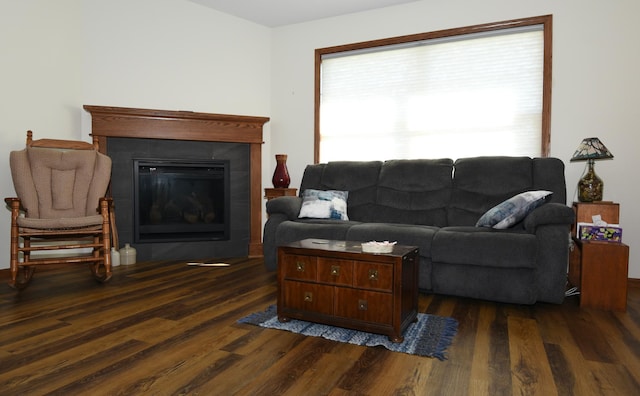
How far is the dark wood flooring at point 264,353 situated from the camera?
1.51 meters

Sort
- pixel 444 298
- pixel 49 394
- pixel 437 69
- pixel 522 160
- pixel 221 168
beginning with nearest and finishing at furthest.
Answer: pixel 49 394, pixel 444 298, pixel 522 160, pixel 437 69, pixel 221 168

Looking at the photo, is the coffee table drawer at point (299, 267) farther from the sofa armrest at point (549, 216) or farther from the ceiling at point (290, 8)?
the ceiling at point (290, 8)

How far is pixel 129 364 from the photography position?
1.68 meters

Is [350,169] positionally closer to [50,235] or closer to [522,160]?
[522,160]

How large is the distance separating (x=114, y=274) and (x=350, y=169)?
88.2 inches

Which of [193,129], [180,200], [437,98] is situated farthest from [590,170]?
[180,200]

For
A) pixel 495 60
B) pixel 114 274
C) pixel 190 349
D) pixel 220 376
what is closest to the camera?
pixel 220 376

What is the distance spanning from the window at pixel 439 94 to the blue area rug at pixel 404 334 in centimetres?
209

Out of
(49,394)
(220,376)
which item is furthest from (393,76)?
(49,394)

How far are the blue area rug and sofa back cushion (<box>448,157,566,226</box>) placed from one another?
1.18 metres

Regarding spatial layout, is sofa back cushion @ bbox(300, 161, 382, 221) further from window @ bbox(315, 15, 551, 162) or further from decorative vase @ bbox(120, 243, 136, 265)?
decorative vase @ bbox(120, 243, 136, 265)

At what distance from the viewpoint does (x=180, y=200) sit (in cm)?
421

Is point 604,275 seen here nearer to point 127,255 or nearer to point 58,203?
point 127,255

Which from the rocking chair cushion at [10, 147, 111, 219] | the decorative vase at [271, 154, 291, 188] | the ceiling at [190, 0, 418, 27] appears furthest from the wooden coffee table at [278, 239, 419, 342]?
the ceiling at [190, 0, 418, 27]
